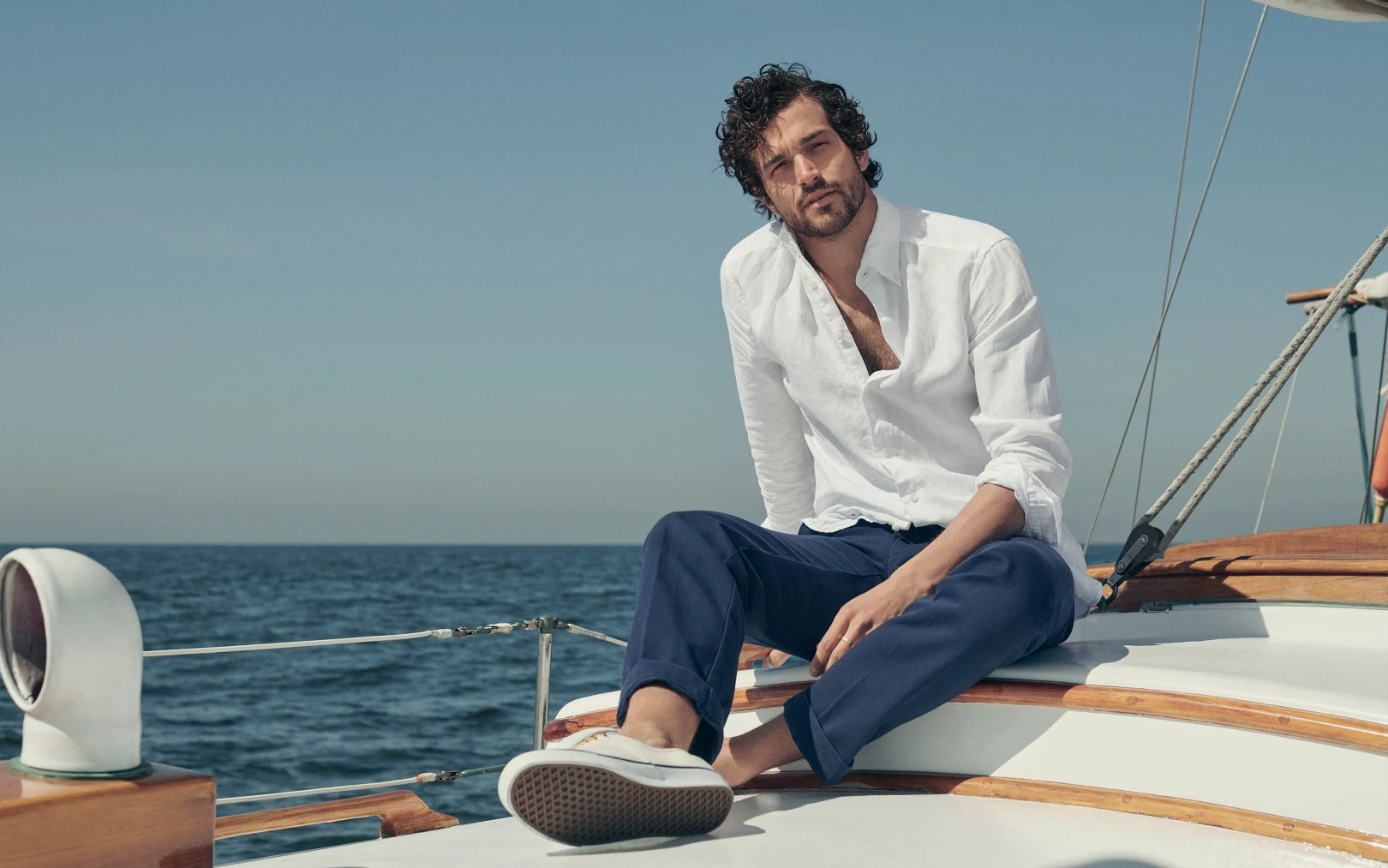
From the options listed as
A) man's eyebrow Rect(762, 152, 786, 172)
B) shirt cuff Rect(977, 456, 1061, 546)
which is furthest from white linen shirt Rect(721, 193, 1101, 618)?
man's eyebrow Rect(762, 152, 786, 172)

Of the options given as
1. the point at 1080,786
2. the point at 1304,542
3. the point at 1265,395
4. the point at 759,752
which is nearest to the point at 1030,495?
the point at 1080,786

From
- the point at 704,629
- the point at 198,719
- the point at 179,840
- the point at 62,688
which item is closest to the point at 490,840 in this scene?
the point at 704,629

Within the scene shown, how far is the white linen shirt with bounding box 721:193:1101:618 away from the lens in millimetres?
1915

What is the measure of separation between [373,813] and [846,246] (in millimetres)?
1225

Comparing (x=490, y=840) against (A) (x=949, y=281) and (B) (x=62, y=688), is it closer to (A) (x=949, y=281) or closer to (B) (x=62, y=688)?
(B) (x=62, y=688)

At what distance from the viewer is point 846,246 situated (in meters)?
2.13

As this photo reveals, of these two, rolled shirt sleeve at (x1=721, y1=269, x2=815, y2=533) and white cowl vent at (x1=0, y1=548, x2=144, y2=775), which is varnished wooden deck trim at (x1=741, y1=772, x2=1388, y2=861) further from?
white cowl vent at (x1=0, y1=548, x2=144, y2=775)

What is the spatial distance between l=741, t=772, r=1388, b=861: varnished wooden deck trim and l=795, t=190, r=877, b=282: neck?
877mm

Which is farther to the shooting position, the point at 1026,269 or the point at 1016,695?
the point at 1026,269

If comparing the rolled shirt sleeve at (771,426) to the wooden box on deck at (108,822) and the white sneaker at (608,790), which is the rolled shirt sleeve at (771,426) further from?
the wooden box on deck at (108,822)

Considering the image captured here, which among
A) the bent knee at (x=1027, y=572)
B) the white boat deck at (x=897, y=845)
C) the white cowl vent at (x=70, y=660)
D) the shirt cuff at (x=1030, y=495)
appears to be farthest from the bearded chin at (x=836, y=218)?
the white cowl vent at (x=70, y=660)

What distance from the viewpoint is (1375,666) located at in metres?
1.81

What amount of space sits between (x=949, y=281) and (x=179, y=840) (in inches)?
56.7

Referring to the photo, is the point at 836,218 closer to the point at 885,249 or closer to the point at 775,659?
the point at 885,249
